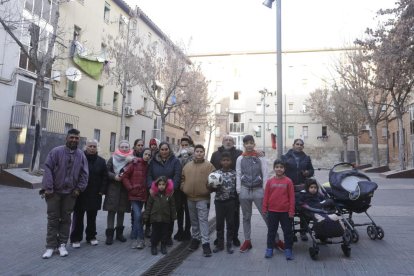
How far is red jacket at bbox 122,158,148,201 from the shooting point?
6264 millimetres

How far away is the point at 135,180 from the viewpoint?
20.7 ft

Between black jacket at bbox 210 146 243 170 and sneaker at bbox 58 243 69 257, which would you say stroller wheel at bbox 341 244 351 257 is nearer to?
black jacket at bbox 210 146 243 170

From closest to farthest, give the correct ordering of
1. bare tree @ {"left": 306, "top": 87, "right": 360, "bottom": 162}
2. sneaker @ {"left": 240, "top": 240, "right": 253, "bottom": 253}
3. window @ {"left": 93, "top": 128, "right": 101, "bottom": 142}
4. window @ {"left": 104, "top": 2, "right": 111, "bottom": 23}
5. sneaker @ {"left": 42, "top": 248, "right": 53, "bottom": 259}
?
sneaker @ {"left": 42, "top": 248, "right": 53, "bottom": 259}, sneaker @ {"left": 240, "top": 240, "right": 253, "bottom": 253}, window @ {"left": 93, "top": 128, "right": 101, "bottom": 142}, window @ {"left": 104, "top": 2, "right": 111, "bottom": 23}, bare tree @ {"left": 306, "top": 87, "right": 360, "bottom": 162}

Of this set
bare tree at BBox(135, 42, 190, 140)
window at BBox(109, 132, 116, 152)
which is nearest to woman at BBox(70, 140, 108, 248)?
bare tree at BBox(135, 42, 190, 140)

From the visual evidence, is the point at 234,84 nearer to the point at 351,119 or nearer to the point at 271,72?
the point at 271,72

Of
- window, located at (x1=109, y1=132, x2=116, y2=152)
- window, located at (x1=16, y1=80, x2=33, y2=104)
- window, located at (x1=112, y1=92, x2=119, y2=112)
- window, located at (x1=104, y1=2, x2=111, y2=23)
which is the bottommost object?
window, located at (x1=109, y1=132, x2=116, y2=152)

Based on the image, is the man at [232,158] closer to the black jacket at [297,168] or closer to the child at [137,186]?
the black jacket at [297,168]

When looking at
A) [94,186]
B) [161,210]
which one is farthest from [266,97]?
[161,210]

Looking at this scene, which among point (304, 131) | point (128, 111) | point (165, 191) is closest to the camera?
point (165, 191)

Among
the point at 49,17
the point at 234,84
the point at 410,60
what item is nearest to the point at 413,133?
the point at 410,60

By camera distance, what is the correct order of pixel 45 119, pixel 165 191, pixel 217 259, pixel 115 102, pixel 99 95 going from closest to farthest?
pixel 217 259, pixel 165 191, pixel 45 119, pixel 99 95, pixel 115 102

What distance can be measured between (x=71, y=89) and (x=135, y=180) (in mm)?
20696

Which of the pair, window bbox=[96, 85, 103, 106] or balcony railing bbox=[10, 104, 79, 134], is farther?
window bbox=[96, 85, 103, 106]

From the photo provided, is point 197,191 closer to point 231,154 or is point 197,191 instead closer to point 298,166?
point 231,154
